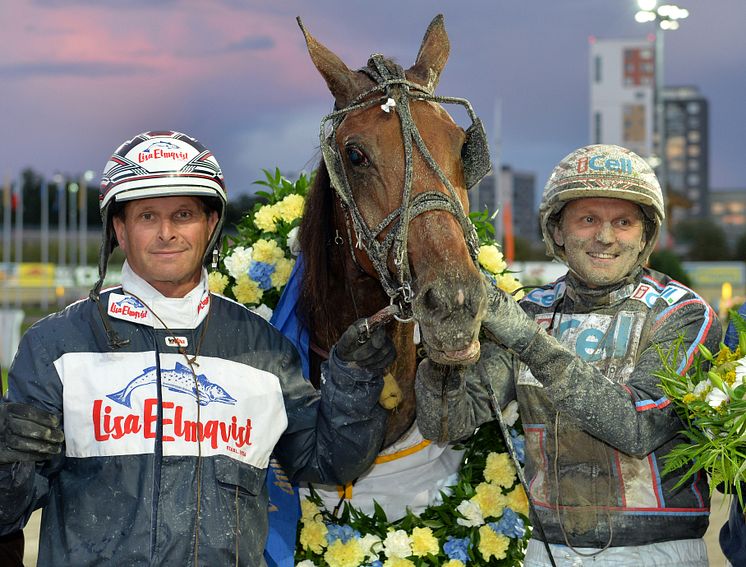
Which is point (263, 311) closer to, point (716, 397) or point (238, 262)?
point (238, 262)

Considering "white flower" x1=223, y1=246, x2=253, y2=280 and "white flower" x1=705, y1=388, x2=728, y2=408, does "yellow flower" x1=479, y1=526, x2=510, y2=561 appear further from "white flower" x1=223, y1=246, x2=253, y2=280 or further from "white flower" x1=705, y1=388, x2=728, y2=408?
"white flower" x1=223, y1=246, x2=253, y2=280

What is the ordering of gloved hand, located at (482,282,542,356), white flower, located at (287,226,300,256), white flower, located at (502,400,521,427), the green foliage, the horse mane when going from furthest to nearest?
the green foliage → white flower, located at (287,226,300,256) → white flower, located at (502,400,521,427) → the horse mane → gloved hand, located at (482,282,542,356)

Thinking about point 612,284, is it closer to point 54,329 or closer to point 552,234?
point 552,234

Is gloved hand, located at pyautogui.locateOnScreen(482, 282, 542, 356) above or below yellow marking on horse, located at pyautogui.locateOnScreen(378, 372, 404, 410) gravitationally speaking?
above

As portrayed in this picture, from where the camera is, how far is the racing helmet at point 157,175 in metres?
2.60

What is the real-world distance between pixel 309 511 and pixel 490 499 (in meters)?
0.65

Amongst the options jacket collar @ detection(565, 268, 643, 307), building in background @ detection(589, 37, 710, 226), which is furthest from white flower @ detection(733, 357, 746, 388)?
building in background @ detection(589, 37, 710, 226)

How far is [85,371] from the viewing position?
2436 mm

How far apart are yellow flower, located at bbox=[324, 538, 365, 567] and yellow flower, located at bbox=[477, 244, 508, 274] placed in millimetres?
1258

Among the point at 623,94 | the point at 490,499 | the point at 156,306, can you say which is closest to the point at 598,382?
the point at 490,499

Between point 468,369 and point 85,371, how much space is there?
3.93ft

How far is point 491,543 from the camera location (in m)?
3.04

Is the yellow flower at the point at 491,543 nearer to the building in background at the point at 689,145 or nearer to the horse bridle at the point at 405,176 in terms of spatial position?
the horse bridle at the point at 405,176

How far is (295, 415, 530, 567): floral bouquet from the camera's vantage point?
2984 millimetres
